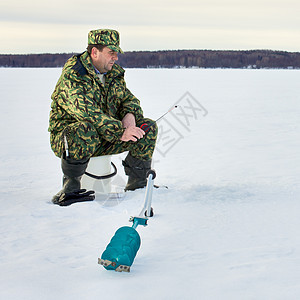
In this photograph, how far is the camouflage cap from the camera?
10.3 ft

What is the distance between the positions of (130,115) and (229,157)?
6.18 ft

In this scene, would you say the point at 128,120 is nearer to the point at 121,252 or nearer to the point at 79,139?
the point at 79,139

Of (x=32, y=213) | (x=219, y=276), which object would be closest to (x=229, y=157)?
(x=32, y=213)

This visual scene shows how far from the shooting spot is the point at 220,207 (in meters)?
3.10

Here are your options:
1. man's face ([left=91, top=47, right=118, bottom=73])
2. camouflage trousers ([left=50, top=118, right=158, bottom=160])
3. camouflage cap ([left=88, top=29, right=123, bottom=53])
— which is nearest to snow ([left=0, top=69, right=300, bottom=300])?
camouflage trousers ([left=50, top=118, right=158, bottom=160])

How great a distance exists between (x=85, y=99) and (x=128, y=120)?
42cm

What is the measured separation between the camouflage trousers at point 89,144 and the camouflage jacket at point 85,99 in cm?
6

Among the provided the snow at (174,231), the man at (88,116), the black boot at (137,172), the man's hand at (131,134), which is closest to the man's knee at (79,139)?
the man at (88,116)

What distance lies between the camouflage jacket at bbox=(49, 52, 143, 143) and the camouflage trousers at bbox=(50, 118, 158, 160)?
0.06 meters

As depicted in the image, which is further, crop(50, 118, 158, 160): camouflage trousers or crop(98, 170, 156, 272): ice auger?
crop(50, 118, 158, 160): camouflage trousers

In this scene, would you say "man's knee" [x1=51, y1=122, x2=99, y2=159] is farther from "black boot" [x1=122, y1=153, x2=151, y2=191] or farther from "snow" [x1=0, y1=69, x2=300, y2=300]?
"black boot" [x1=122, y1=153, x2=151, y2=191]

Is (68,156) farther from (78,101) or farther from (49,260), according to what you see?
(49,260)

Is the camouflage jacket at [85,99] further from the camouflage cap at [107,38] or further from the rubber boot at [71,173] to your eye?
the rubber boot at [71,173]

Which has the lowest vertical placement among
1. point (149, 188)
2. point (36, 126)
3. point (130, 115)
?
point (36, 126)
